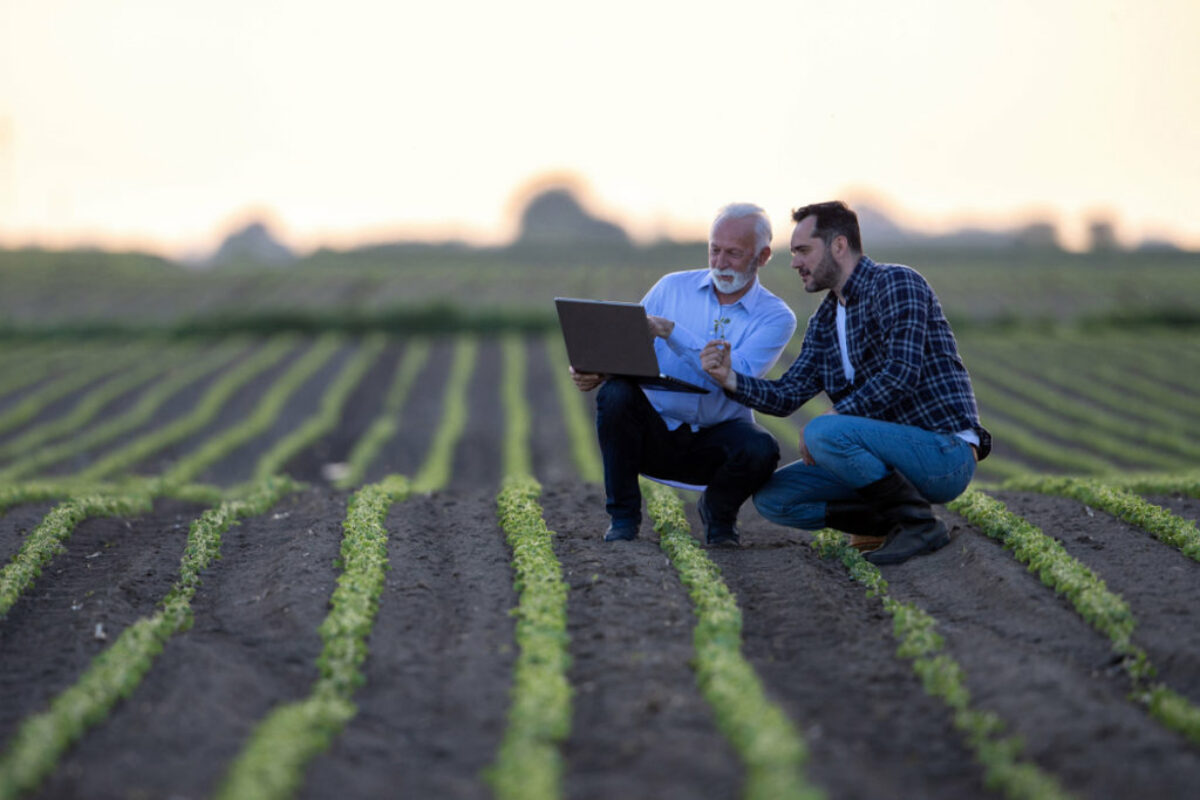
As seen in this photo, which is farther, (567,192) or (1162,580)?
(567,192)

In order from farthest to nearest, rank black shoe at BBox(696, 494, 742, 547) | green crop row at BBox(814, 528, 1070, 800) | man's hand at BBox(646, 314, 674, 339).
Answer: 1. black shoe at BBox(696, 494, 742, 547)
2. man's hand at BBox(646, 314, 674, 339)
3. green crop row at BBox(814, 528, 1070, 800)

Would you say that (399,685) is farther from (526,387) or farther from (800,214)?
(526,387)

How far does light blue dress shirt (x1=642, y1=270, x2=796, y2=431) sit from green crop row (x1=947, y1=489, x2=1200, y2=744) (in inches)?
66.2

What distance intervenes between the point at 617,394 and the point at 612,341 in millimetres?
368

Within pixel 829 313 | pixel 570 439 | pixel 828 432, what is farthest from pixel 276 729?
pixel 570 439

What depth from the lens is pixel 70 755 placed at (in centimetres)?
401

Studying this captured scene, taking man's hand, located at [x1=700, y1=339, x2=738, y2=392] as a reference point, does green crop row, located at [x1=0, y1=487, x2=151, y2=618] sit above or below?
below

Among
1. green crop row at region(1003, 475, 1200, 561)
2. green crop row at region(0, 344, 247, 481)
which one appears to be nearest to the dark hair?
green crop row at region(1003, 475, 1200, 561)

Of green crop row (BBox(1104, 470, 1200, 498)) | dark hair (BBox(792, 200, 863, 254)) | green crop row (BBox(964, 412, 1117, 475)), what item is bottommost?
green crop row (BBox(964, 412, 1117, 475))

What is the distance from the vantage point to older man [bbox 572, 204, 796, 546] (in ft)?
22.2

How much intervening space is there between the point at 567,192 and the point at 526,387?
65.4 metres

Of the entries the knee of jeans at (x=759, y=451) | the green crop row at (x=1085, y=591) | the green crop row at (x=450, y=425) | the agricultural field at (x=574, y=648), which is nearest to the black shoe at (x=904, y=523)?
the agricultural field at (x=574, y=648)

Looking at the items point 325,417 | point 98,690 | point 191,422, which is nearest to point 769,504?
point 98,690

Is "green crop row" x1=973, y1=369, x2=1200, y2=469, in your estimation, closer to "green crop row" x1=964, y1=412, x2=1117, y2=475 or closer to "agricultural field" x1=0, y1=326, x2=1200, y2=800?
"green crop row" x1=964, y1=412, x2=1117, y2=475
